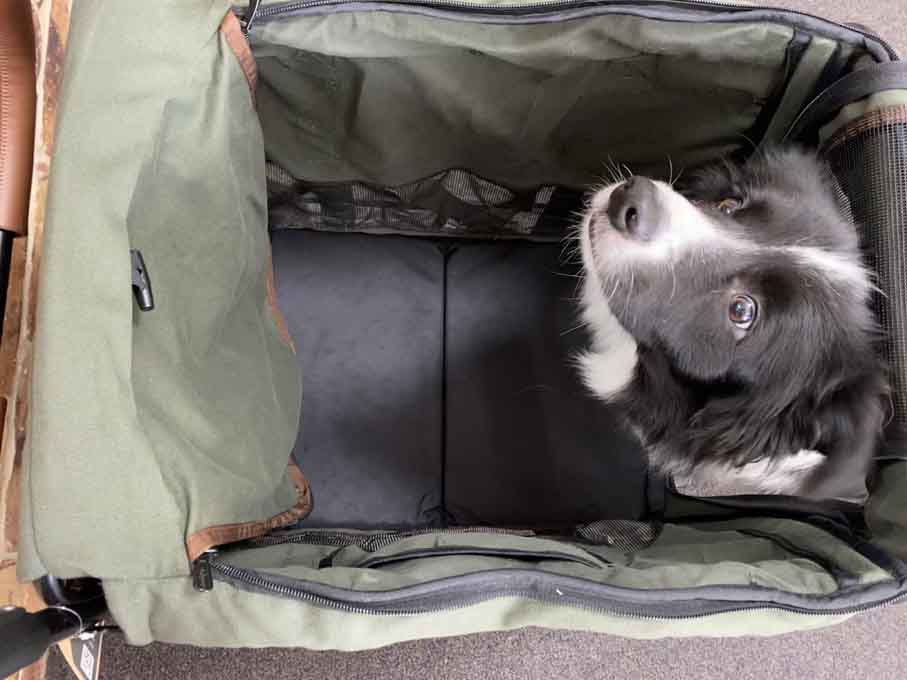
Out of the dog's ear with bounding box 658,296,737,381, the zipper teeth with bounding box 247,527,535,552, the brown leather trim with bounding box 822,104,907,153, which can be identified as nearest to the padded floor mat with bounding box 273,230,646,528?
the zipper teeth with bounding box 247,527,535,552

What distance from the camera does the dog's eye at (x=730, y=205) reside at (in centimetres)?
132

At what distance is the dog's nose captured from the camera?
1190mm

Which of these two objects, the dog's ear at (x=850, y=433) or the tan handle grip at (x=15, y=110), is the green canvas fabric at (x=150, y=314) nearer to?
the tan handle grip at (x=15, y=110)

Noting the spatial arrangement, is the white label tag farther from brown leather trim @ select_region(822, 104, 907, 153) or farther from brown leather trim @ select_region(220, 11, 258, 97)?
brown leather trim @ select_region(822, 104, 907, 153)

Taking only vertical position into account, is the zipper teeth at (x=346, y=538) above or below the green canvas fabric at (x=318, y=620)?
below

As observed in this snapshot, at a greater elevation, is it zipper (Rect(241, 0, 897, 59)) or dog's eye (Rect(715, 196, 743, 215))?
zipper (Rect(241, 0, 897, 59))

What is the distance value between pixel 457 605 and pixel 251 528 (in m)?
0.41

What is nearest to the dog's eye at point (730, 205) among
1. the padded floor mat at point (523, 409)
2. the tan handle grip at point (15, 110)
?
the padded floor mat at point (523, 409)

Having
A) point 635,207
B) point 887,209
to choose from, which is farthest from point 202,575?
point 887,209

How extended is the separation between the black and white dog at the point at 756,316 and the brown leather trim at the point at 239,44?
66 centimetres

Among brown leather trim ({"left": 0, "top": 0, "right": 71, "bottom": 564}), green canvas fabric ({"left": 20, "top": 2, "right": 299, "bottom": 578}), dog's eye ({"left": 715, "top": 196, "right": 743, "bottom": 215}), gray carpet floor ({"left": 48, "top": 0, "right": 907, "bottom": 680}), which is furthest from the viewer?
gray carpet floor ({"left": 48, "top": 0, "right": 907, "bottom": 680})

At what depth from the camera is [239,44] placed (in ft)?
3.48

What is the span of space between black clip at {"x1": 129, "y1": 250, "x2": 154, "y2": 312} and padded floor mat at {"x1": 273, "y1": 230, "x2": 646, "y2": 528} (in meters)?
0.84

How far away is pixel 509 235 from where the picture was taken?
1791mm
